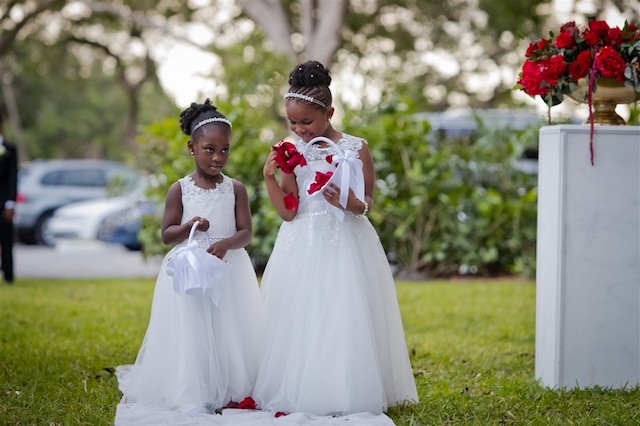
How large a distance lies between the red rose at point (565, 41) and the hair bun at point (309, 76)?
4.75 feet

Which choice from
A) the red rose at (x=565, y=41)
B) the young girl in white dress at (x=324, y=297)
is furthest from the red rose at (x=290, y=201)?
the red rose at (x=565, y=41)

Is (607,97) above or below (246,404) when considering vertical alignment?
above

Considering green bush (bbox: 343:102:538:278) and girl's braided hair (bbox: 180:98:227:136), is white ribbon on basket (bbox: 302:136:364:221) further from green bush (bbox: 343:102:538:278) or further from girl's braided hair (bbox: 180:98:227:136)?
green bush (bbox: 343:102:538:278)

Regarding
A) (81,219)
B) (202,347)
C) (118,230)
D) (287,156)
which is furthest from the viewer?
(81,219)

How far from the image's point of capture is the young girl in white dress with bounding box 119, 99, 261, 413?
4527 millimetres

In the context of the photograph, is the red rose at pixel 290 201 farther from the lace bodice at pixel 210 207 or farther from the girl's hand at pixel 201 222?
the girl's hand at pixel 201 222

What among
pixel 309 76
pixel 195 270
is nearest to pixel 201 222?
pixel 195 270

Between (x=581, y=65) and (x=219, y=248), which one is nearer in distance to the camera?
(x=219, y=248)

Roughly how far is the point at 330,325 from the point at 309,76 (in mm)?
1249

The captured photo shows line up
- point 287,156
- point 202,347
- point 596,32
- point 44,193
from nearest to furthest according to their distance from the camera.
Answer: point 287,156 < point 202,347 < point 596,32 < point 44,193

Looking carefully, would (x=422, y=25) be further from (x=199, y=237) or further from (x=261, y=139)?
(x=199, y=237)

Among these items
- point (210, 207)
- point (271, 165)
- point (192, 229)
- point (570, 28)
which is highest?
point (570, 28)

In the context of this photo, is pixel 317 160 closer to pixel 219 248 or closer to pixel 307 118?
pixel 307 118

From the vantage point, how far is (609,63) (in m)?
4.86
